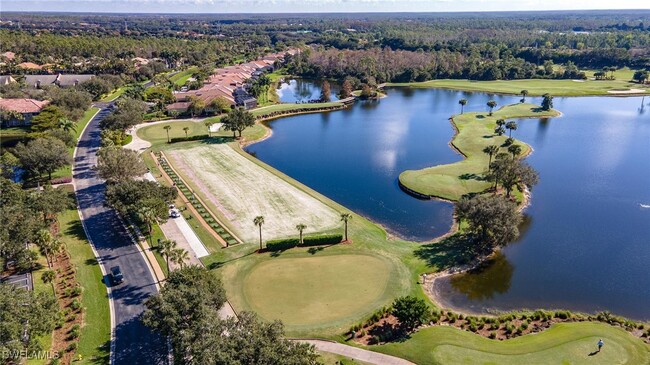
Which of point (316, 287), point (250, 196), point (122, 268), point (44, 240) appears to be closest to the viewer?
point (316, 287)

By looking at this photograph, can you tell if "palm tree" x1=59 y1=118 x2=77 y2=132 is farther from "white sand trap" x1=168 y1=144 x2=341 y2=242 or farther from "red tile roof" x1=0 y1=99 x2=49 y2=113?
"white sand trap" x1=168 y1=144 x2=341 y2=242

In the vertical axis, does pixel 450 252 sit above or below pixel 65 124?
below

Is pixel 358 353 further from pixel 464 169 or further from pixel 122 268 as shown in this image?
pixel 464 169

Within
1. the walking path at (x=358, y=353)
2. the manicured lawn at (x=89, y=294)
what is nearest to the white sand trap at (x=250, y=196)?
the manicured lawn at (x=89, y=294)

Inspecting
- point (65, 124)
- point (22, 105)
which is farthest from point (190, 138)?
point (22, 105)

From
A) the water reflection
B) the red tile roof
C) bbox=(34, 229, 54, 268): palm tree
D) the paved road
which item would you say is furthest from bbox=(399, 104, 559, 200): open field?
the red tile roof

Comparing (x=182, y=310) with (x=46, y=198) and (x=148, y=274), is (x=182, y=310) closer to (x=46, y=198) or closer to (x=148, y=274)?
(x=148, y=274)

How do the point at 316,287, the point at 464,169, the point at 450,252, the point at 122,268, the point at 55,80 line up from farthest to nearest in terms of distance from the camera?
the point at 55,80 < the point at 464,169 < the point at 450,252 < the point at 122,268 < the point at 316,287
